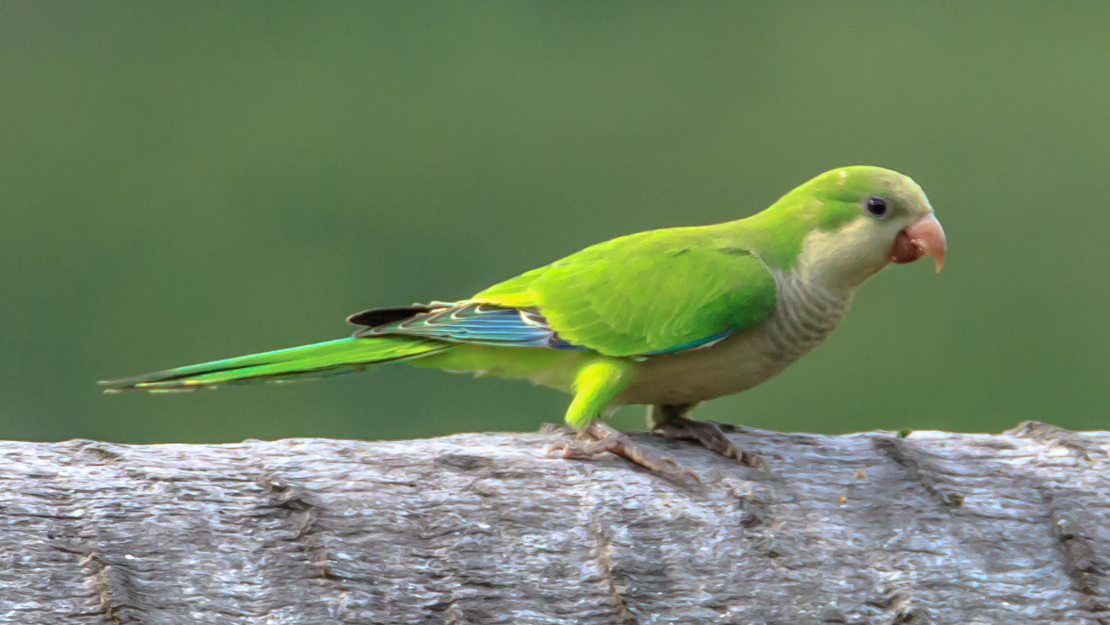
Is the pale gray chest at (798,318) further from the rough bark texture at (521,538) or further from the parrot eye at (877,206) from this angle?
the rough bark texture at (521,538)

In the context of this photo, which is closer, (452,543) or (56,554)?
(56,554)

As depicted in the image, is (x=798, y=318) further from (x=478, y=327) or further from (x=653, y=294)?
(x=478, y=327)

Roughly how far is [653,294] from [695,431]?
1.13ft

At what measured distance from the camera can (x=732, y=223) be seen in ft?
9.77

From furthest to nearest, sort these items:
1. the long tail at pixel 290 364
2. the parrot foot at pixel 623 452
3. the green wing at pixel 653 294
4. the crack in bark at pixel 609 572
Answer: the green wing at pixel 653 294
the long tail at pixel 290 364
the parrot foot at pixel 623 452
the crack in bark at pixel 609 572

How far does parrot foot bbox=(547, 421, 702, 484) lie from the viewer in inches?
92.2

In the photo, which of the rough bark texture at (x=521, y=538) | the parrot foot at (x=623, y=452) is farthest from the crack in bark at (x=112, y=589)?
the parrot foot at (x=623, y=452)

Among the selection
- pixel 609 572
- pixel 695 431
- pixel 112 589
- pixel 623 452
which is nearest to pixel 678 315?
pixel 695 431

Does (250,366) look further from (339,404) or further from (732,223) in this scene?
(339,404)

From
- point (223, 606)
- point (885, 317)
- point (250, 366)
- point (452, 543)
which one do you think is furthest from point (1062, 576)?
point (885, 317)

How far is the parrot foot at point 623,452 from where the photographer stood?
2.34 metres

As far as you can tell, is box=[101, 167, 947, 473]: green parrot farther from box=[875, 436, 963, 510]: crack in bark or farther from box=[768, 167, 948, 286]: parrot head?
box=[875, 436, 963, 510]: crack in bark

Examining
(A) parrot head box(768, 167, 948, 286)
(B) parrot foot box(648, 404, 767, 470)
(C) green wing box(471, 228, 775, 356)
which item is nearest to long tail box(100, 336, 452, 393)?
(C) green wing box(471, 228, 775, 356)

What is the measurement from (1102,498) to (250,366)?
1.85m
